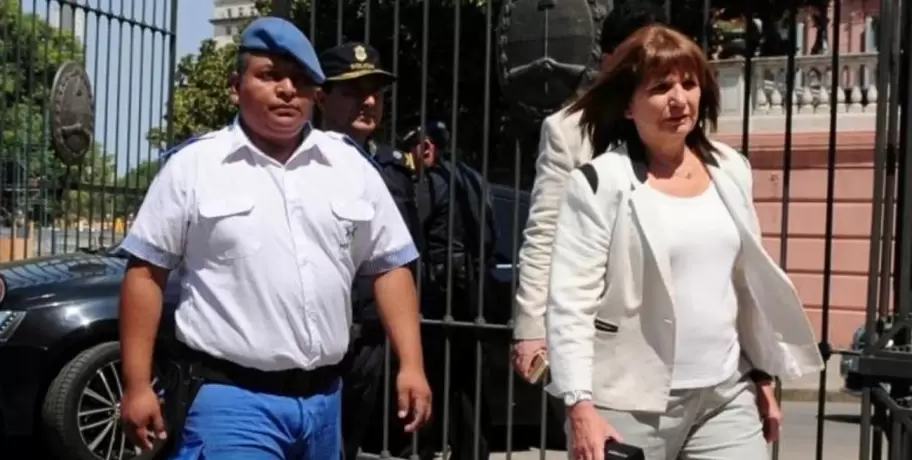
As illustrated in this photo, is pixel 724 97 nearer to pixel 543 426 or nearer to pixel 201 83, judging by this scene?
pixel 543 426

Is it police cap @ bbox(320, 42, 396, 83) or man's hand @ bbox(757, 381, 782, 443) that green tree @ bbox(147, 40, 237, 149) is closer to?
police cap @ bbox(320, 42, 396, 83)

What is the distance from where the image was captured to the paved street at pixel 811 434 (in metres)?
9.66

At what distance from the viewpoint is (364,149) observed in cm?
516

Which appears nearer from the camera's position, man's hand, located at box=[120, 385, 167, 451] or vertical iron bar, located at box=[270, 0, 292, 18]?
man's hand, located at box=[120, 385, 167, 451]

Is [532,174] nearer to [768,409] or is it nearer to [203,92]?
[768,409]

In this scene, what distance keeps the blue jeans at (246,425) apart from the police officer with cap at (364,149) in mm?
1282

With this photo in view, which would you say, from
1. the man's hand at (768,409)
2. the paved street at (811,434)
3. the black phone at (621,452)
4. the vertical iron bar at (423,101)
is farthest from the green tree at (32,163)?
the black phone at (621,452)

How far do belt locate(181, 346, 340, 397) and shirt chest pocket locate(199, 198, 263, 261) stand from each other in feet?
0.82

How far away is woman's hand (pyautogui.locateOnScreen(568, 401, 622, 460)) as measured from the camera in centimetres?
328

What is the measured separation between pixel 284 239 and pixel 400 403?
536 millimetres

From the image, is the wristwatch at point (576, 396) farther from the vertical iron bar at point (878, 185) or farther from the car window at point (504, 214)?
the car window at point (504, 214)

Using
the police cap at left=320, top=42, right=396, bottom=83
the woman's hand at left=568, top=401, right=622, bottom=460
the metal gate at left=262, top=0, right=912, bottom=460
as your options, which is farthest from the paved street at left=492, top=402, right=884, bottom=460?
the woman's hand at left=568, top=401, right=622, bottom=460

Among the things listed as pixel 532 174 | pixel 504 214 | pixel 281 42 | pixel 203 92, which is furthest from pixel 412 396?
pixel 203 92

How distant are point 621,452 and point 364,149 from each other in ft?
7.06
